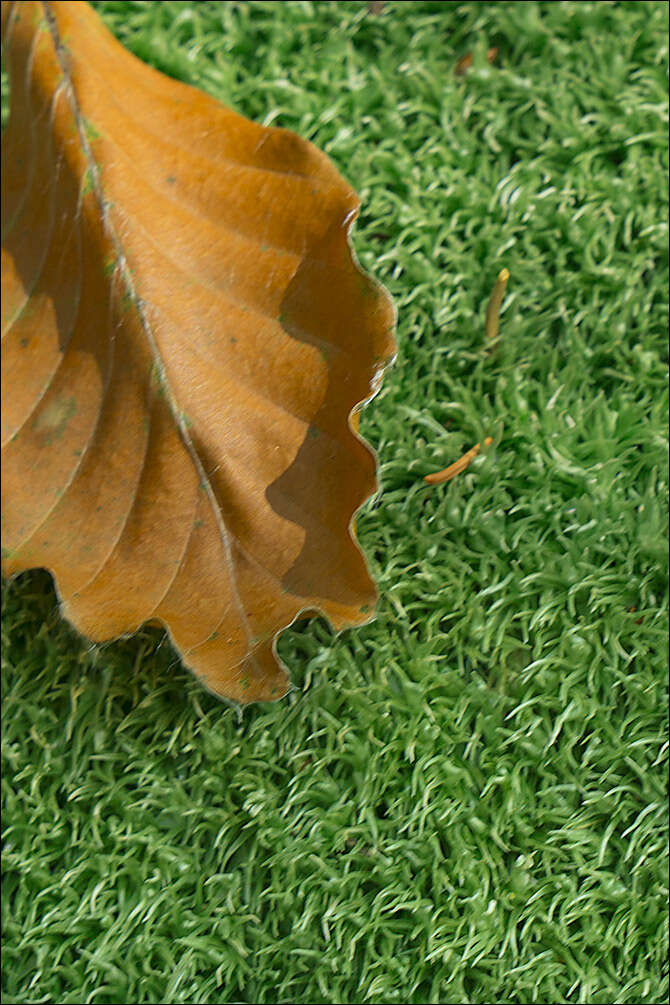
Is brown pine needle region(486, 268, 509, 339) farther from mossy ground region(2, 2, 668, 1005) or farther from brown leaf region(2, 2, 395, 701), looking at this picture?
brown leaf region(2, 2, 395, 701)

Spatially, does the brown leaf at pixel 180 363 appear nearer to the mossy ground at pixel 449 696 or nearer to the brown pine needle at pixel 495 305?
the mossy ground at pixel 449 696

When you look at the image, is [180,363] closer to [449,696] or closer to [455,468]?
[455,468]

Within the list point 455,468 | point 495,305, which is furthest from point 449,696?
point 495,305

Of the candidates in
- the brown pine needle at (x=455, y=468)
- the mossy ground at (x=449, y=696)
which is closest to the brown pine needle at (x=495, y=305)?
the mossy ground at (x=449, y=696)

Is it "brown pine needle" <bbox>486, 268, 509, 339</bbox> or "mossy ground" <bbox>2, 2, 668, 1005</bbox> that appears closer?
"mossy ground" <bbox>2, 2, 668, 1005</bbox>

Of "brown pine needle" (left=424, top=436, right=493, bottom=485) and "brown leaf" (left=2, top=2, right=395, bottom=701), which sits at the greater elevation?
"brown leaf" (left=2, top=2, right=395, bottom=701)

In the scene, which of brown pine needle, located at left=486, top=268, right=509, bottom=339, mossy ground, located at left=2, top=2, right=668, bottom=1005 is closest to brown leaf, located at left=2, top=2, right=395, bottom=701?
mossy ground, located at left=2, top=2, right=668, bottom=1005

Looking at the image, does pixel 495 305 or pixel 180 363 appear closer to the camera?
pixel 180 363
